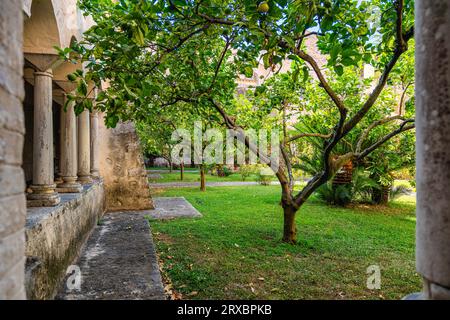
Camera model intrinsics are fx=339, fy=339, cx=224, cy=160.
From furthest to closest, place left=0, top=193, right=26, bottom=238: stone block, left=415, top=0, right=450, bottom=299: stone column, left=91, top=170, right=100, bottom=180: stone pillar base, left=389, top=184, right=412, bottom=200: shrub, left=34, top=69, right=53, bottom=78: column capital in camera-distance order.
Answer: left=389, top=184, right=412, bottom=200: shrub, left=91, top=170, right=100, bottom=180: stone pillar base, left=34, top=69, right=53, bottom=78: column capital, left=415, top=0, right=450, bottom=299: stone column, left=0, top=193, right=26, bottom=238: stone block

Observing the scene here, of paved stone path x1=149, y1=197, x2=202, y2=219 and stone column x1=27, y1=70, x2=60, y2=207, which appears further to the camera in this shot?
paved stone path x1=149, y1=197, x2=202, y2=219

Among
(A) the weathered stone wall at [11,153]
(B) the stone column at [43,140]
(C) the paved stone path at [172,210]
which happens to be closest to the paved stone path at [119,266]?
(B) the stone column at [43,140]

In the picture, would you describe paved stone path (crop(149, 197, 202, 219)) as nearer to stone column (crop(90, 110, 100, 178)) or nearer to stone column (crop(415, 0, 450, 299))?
stone column (crop(90, 110, 100, 178))

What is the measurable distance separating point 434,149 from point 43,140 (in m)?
3.81

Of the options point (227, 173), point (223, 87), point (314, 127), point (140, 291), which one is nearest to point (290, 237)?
point (223, 87)

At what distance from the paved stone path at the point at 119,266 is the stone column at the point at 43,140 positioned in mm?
889

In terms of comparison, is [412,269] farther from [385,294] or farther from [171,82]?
[171,82]

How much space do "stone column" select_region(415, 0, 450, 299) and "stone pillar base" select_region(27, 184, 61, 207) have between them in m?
3.42

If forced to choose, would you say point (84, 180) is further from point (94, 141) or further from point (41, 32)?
point (41, 32)

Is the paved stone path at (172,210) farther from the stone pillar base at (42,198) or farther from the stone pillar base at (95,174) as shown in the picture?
the stone pillar base at (42,198)

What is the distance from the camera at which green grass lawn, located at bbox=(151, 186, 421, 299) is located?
3.67 m

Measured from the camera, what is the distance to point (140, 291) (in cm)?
299

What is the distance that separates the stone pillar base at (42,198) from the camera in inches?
140

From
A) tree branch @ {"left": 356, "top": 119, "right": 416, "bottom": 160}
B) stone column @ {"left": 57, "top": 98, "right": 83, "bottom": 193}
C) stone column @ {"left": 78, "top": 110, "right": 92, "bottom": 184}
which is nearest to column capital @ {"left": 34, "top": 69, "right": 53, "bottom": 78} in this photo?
stone column @ {"left": 57, "top": 98, "right": 83, "bottom": 193}
